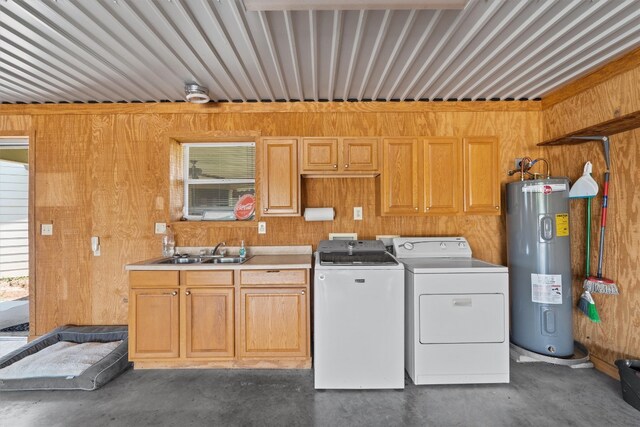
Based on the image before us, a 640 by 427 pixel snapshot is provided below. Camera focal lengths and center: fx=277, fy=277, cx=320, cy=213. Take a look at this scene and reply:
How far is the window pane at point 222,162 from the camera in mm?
3176

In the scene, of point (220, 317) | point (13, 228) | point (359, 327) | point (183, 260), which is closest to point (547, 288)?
point (359, 327)

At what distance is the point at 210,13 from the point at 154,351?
8.55 ft

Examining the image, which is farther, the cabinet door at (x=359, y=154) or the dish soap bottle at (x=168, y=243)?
the dish soap bottle at (x=168, y=243)

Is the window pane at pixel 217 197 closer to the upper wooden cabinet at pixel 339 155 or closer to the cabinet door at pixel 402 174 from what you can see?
the upper wooden cabinet at pixel 339 155

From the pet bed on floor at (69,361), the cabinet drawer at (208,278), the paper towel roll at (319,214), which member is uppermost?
the paper towel roll at (319,214)

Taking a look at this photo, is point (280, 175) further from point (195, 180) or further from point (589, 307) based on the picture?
point (589, 307)

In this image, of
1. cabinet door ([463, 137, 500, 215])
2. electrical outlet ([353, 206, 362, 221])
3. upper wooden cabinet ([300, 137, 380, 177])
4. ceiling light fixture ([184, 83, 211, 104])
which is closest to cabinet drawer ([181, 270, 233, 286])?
upper wooden cabinet ([300, 137, 380, 177])

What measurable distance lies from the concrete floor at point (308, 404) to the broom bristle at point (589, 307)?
1.50 ft

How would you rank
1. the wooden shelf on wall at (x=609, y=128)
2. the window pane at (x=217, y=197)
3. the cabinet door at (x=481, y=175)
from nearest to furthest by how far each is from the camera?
the wooden shelf on wall at (x=609, y=128) → the cabinet door at (x=481, y=175) → the window pane at (x=217, y=197)

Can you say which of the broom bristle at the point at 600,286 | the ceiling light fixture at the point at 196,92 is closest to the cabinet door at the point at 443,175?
the broom bristle at the point at 600,286

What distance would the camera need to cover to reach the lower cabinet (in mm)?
2354

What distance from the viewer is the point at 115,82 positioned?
2.57 meters

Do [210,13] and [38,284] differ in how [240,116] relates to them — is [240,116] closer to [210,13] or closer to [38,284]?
[210,13]

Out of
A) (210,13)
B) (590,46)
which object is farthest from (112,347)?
(590,46)
